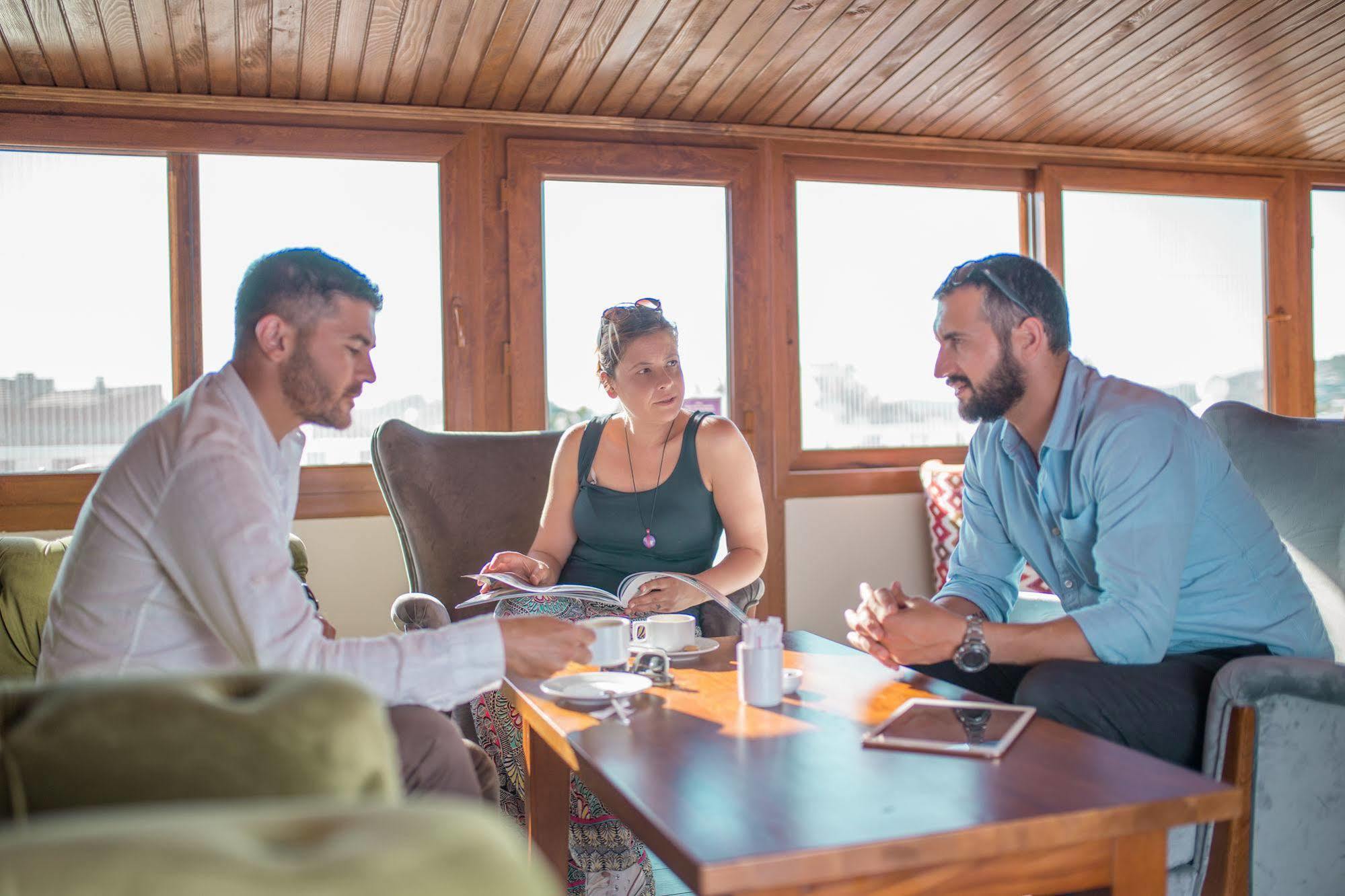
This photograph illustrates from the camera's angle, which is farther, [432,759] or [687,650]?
[687,650]

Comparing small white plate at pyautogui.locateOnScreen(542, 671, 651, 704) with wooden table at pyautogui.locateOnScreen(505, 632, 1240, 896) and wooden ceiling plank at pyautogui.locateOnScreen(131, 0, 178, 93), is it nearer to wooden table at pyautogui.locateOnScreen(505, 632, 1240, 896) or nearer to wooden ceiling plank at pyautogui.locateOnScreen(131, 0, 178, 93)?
wooden table at pyautogui.locateOnScreen(505, 632, 1240, 896)

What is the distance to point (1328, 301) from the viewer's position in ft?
17.3

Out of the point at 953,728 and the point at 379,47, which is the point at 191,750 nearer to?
the point at 953,728

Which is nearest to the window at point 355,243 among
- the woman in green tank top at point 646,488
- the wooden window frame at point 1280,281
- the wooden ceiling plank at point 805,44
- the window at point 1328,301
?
the wooden ceiling plank at point 805,44

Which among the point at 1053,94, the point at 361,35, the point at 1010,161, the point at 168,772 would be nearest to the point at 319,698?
the point at 168,772

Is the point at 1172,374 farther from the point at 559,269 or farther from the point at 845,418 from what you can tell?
the point at 559,269

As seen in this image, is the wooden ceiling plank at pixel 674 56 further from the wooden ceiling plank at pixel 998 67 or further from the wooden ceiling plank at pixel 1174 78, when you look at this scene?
the wooden ceiling plank at pixel 1174 78

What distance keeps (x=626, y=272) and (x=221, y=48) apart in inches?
64.7

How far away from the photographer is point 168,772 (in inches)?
25.2

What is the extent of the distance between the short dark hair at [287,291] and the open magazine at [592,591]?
2.27 feet

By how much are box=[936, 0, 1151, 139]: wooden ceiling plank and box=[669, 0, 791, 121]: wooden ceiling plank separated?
0.94 m

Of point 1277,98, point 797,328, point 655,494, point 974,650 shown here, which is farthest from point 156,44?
point 1277,98

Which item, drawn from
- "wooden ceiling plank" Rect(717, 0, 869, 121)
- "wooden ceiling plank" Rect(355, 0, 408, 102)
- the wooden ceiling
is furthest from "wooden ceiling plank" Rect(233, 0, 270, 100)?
"wooden ceiling plank" Rect(717, 0, 869, 121)

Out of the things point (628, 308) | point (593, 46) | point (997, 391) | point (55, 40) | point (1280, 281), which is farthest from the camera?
point (1280, 281)
